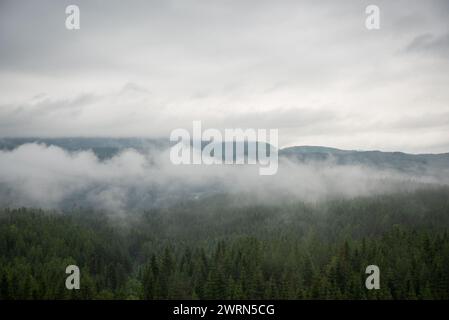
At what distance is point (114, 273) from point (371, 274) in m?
73.5

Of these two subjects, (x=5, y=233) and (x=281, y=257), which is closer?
(x=281, y=257)

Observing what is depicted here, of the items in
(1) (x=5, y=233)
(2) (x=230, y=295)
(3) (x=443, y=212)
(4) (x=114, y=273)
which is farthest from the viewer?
(3) (x=443, y=212)
